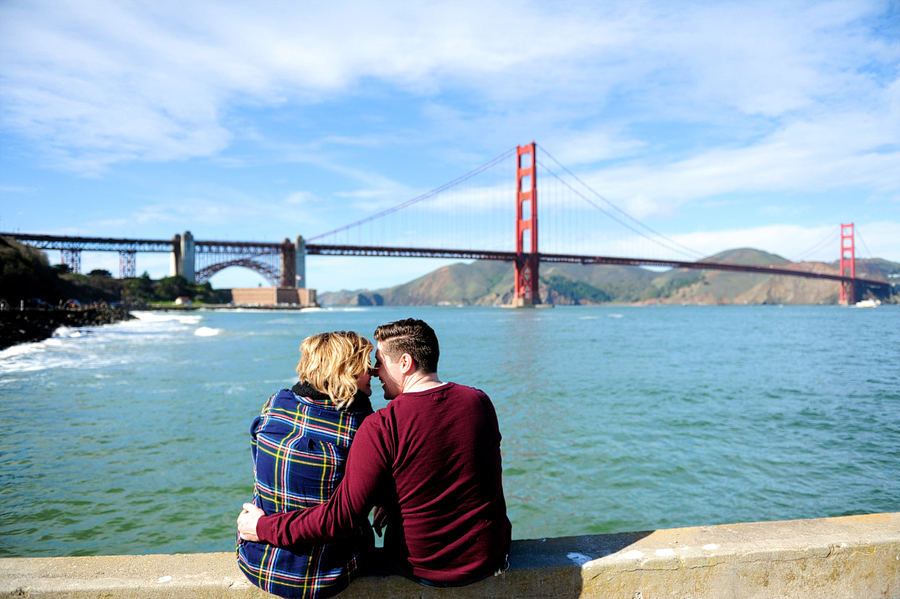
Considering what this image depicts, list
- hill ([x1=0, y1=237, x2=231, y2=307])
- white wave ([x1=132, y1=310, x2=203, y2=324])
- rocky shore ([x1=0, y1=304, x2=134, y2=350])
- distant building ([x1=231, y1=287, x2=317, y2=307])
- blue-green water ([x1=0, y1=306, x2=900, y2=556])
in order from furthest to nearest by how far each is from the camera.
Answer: distant building ([x1=231, y1=287, x2=317, y2=307])
white wave ([x1=132, y1=310, x2=203, y2=324])
hill ([x1=0, y1=237, x2=231, y2=307])
rocky shore ([x1=0, y1=304, x2=134, y2=350])
blue-green water ([x1=0, y1=306, x2=900, y2=556])

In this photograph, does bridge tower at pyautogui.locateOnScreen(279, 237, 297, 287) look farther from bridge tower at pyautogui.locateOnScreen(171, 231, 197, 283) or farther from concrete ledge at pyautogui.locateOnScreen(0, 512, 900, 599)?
concrete ledge at pyautogui.locateOnScreen(0, 512, 900, 599)

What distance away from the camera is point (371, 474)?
1.47 meters

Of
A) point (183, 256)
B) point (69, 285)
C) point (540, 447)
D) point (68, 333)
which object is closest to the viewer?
point (540, 447)

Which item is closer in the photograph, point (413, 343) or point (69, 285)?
point (413, 343)

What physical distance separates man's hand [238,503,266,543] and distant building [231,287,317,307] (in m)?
73.9

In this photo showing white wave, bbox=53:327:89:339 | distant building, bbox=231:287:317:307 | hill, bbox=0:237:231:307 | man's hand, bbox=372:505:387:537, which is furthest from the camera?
distant building, bbox=231:287:317:307

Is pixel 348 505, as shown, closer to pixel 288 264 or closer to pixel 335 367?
pixel 335 367

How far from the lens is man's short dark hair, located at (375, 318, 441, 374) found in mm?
1558

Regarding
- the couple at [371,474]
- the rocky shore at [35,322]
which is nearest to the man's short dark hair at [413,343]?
the couple at [371,474]

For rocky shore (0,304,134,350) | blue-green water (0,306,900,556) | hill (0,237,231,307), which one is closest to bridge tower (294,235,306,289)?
hill (0,237,231,307)

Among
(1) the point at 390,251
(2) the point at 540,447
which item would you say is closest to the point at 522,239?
(1) the point at 390,251

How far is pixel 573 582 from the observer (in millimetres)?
1625

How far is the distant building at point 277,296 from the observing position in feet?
240

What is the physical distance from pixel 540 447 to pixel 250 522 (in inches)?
219
